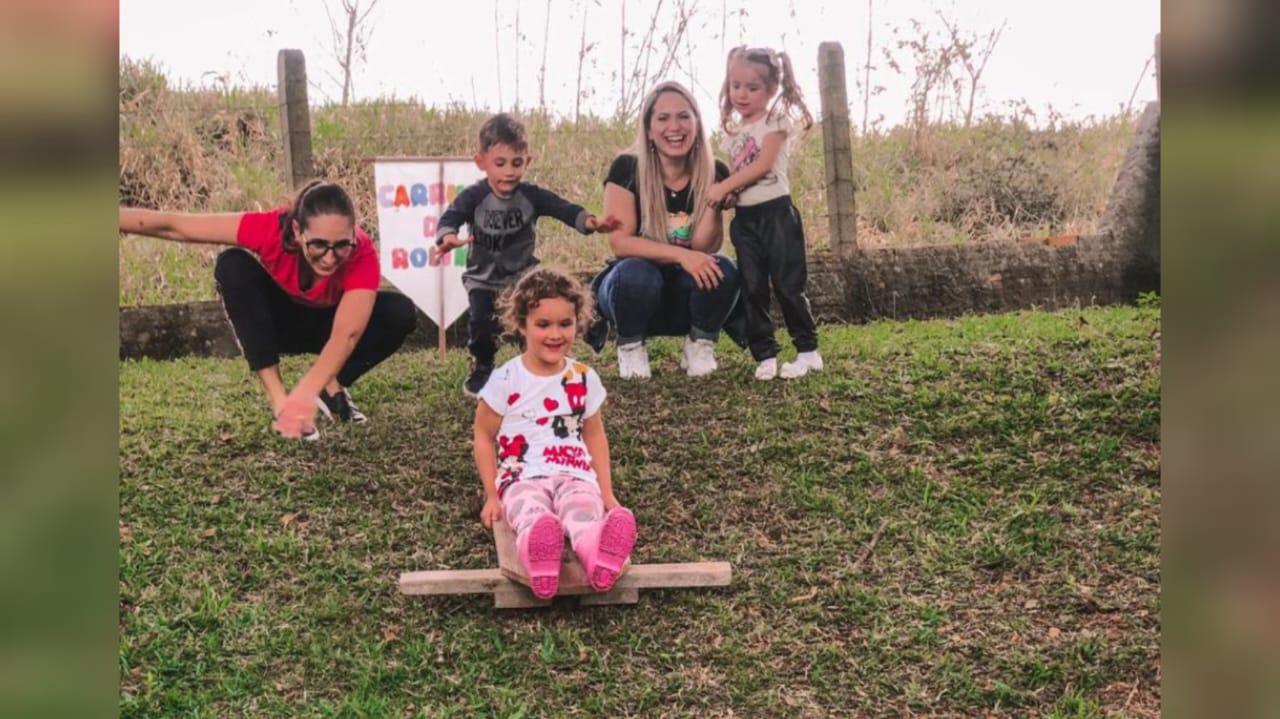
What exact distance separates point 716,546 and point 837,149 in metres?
3.13

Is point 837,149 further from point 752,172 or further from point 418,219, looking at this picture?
point 418,219

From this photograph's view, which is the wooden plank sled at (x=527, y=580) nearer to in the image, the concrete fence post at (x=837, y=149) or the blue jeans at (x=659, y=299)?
the blue jeans at (x=659, y=299)

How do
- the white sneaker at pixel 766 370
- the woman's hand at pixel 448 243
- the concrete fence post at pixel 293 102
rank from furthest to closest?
the concrete fence post at pixel 293 102 → the white sneaker at pixel 766 370 → the woman's hand at pixel 448 243

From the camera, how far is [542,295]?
2750mm

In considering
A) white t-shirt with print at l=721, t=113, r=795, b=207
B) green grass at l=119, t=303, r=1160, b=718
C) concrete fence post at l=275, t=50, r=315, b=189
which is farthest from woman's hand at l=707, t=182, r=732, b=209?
concrete fence post at l=275, t=50, r=315, b=189

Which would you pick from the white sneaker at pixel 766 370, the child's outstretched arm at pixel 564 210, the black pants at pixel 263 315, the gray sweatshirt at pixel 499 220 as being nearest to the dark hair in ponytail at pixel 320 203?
the black pants at pixel 263 315

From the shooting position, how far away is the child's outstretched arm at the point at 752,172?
352cm

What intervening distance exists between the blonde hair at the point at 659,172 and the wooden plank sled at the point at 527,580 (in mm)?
1190

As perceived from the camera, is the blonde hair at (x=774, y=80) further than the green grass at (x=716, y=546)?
Yes

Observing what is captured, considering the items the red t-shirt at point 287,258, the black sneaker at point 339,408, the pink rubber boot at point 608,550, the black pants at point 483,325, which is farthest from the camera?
the black sneaker at point 339,408

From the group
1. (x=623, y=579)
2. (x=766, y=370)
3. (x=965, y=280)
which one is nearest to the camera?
(x=623, y=579)

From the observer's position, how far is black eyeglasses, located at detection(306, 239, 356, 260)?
9.18ft

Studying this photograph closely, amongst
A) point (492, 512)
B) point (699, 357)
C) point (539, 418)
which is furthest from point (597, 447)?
point (699, 357)

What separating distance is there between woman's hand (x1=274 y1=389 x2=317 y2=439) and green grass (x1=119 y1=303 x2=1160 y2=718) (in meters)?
0.34
